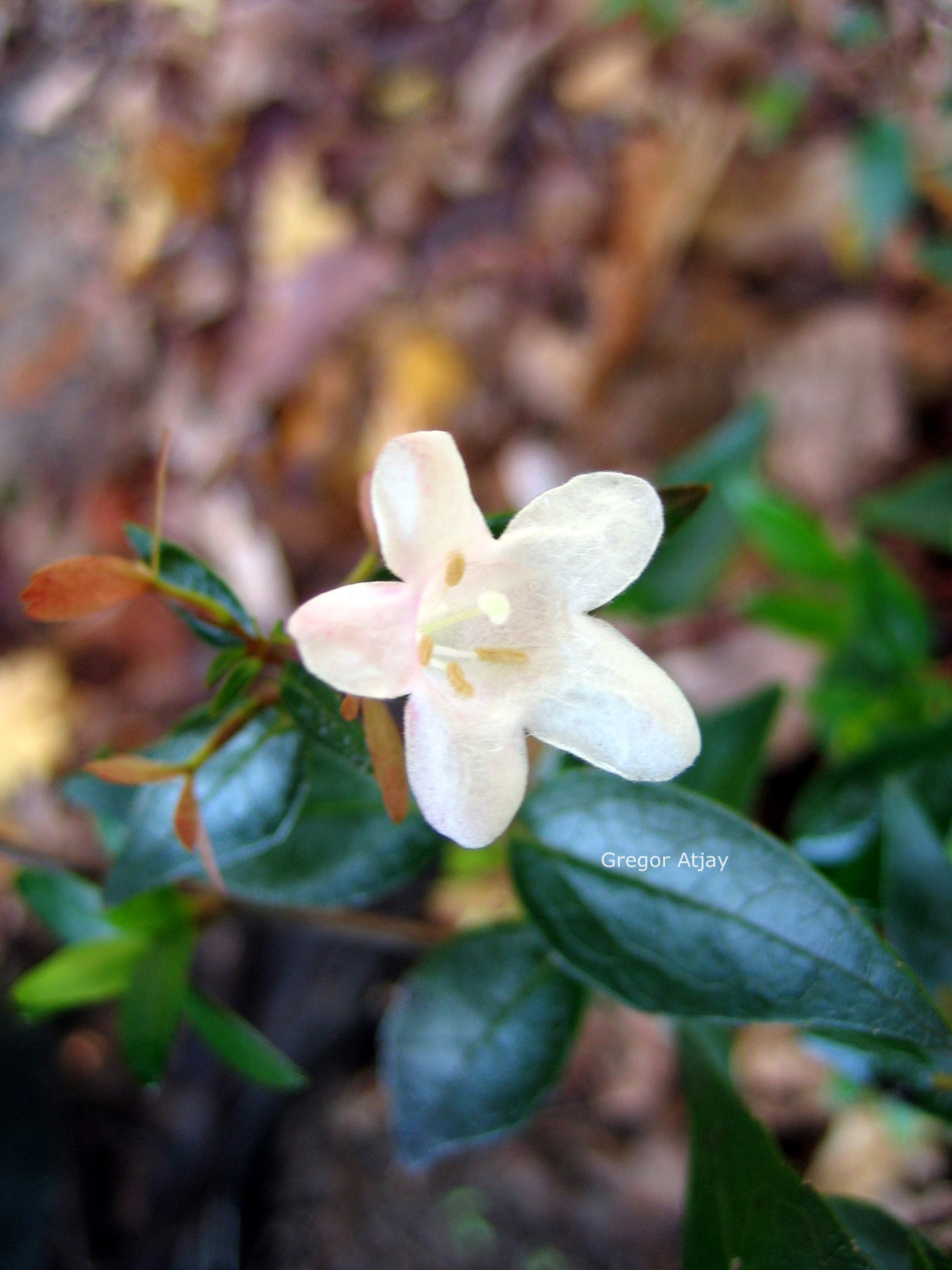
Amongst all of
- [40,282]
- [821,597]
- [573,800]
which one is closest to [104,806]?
[573,800]

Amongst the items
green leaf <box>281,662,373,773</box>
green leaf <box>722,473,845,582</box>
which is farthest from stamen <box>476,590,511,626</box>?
green leaf <box>722,473,845,582</box>

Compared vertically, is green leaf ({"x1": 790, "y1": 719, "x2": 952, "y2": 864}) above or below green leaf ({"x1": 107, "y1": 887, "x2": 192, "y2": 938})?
below

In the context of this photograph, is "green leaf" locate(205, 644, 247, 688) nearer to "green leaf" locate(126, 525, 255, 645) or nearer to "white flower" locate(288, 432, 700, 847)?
"green leaf" locate(126, 525, 255, 645)

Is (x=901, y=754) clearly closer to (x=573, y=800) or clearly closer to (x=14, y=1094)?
(x=573, y=800)

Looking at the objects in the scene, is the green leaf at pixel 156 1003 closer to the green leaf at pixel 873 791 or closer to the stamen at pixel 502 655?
the stamen at pixel 502 655

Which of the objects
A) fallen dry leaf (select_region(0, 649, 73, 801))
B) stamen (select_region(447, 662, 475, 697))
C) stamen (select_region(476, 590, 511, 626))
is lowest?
fallen dry leaf (select_region(0, 649, 73, 801))

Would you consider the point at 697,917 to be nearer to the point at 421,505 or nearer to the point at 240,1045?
the point at 421,505

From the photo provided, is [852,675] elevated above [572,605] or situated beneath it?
situated beneath
